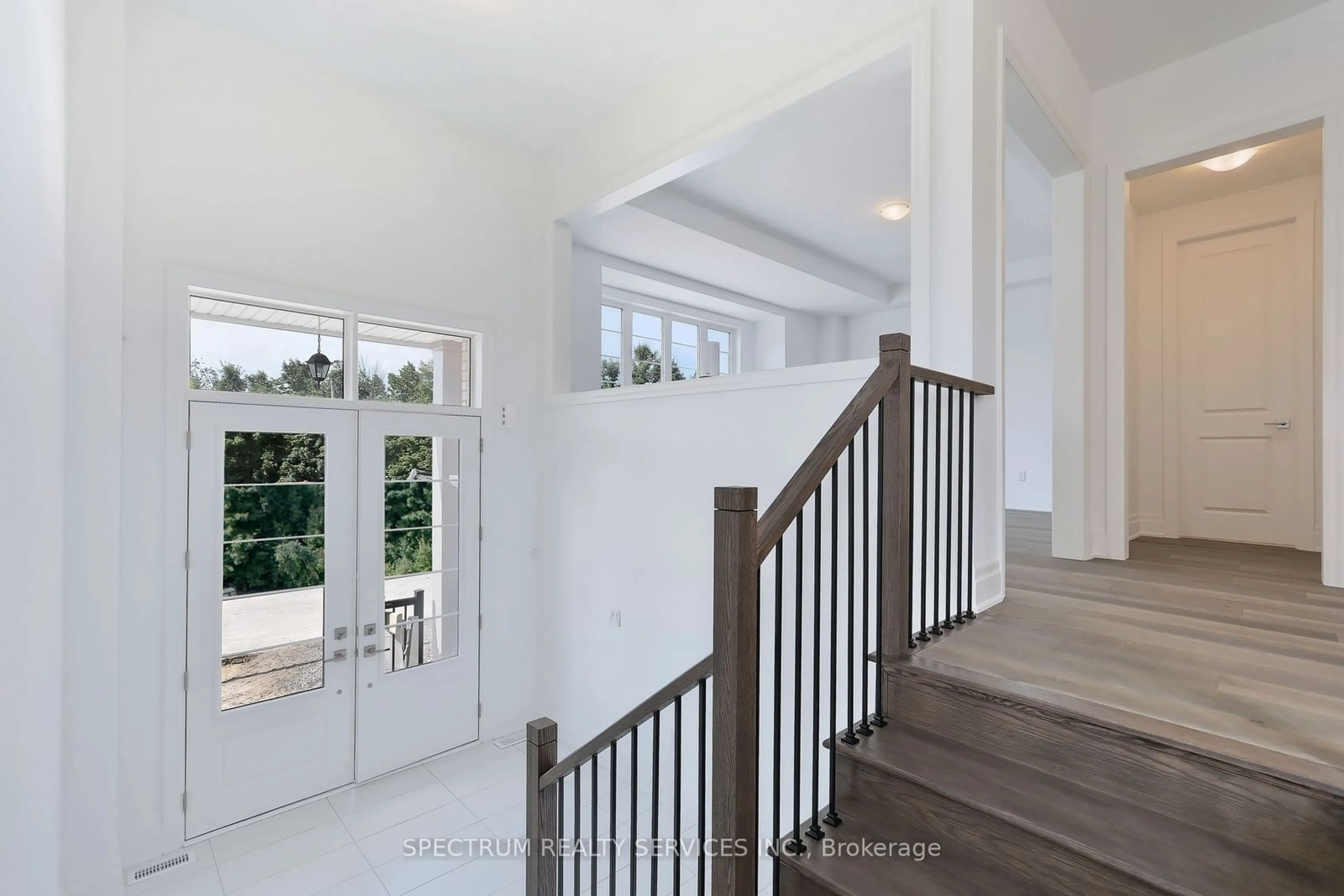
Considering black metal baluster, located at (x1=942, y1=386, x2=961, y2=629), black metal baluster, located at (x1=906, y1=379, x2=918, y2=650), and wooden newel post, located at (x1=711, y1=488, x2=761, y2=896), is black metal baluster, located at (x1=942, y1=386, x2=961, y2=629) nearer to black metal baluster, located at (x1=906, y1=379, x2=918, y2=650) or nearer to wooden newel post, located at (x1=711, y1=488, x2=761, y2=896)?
black metal baluster, located at (x1=906, y1=379, x2=918, y2=650)

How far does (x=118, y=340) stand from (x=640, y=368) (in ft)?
14.4

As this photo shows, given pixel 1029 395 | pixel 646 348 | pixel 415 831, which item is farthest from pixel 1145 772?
pixel 1029 395

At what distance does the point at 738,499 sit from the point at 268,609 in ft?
10.4

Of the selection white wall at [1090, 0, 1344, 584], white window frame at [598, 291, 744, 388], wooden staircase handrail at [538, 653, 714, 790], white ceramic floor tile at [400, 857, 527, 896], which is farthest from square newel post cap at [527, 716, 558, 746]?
white window frame at [598, 291, 744, 388]

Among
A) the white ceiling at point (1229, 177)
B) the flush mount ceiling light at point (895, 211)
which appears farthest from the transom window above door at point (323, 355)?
the white ceiling at point (1229, 177)

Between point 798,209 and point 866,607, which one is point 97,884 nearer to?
point 866,607

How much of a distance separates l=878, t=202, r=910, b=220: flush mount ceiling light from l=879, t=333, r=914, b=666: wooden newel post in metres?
3.61

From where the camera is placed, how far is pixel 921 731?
1730 mm

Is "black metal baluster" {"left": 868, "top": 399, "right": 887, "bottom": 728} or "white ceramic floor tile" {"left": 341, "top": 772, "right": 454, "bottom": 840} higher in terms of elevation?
"black metal baluster" {"left": 868, "top": 399, "right": 887, "bottom": 728}

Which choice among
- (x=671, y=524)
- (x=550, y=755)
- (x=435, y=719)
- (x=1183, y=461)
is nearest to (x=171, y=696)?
(x=435, y=719)

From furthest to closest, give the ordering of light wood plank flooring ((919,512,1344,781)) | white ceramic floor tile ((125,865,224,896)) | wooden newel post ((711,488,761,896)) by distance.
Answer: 1. white ceramic floor tile ((125,865,224,896))
2. light wood plank flooring ((919,512,1344,781))
3. wooden newel post ((711,488,761,896))

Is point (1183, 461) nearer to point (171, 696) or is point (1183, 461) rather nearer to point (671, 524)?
point (671, 524)

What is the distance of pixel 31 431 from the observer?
1.69 metres

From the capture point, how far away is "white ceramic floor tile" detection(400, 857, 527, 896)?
2.80 m
